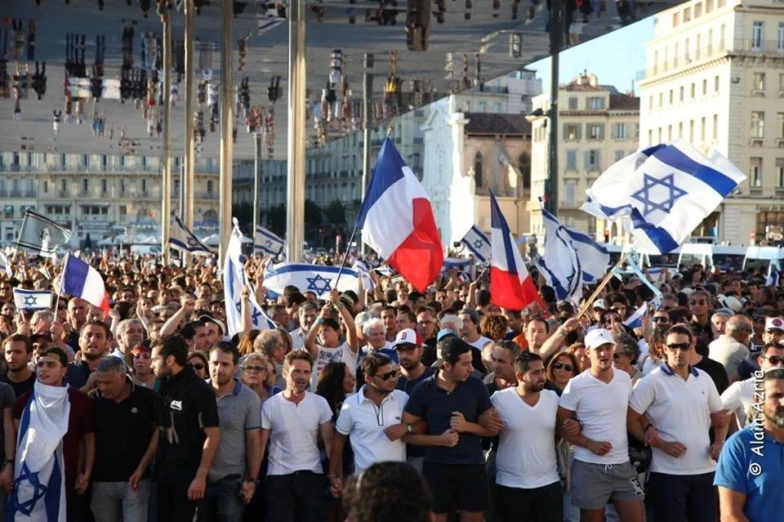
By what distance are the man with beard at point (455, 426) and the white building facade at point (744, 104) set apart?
6930cm

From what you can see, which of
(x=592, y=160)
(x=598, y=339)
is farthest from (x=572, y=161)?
(x=598, y=339)

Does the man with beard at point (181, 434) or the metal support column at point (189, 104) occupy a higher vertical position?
the metal support column at point (189, 104)

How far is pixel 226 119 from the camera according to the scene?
2483 cm

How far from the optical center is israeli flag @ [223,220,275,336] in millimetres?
12523

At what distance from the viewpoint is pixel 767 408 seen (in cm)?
605

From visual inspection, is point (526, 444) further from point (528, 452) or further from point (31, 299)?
point (31, 299)

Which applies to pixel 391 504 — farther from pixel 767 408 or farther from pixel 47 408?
pixel 47 408

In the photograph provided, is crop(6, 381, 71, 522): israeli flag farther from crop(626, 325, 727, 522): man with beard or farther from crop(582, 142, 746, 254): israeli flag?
crop(582, 142, 746, 254): israeli flag

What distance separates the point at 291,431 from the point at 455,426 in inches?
36.4

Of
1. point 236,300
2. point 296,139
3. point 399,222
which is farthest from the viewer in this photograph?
point 296,139

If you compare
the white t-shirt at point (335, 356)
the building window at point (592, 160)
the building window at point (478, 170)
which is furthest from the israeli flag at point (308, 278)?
the building window at point (478, 170)

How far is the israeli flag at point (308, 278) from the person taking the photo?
15.8 metres

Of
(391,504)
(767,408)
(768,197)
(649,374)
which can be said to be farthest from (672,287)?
(768,197)

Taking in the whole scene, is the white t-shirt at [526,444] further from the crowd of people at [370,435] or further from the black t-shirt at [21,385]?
the black t-shirt at [21,385]
